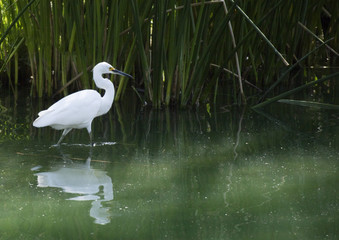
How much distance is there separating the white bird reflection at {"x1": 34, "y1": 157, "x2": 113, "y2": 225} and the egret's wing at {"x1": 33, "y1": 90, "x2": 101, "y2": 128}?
62 cm

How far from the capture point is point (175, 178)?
3.94m

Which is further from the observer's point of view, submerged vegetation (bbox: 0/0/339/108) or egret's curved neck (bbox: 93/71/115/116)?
→ submerged vegetation (bbox: 0/0/339/108)

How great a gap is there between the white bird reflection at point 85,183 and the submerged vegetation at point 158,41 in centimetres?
172

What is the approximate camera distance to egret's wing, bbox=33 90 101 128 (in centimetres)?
484

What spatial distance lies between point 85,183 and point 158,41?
7.41 ft

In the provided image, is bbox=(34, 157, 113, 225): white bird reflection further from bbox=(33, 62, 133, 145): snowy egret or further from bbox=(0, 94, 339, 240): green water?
bbox=(33, 62, 133, 145): snowy egret

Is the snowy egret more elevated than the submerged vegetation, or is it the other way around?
the submerged vegetation

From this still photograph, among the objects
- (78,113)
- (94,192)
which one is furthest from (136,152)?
(94,192)

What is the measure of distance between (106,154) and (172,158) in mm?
526

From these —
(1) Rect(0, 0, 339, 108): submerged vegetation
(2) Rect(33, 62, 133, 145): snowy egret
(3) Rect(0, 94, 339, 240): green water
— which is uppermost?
(1) Rect(0, 0, 339, 108): submerged vegetation

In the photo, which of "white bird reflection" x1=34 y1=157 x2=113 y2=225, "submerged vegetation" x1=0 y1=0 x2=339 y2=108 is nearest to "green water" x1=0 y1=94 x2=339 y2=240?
"white bird reflection" x1=34 y1=157 x2=113 y2=225

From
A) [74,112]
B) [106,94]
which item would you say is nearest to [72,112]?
[74,112]

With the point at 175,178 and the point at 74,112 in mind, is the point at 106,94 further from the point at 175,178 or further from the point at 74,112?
the point at 175,178

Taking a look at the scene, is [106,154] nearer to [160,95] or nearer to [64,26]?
[160,95]
